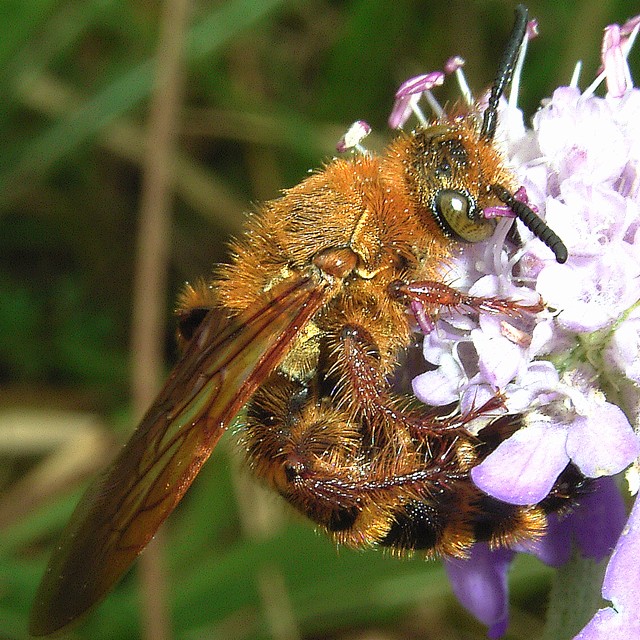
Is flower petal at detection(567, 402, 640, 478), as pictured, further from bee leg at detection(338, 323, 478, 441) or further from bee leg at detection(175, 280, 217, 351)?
bee leg at detection(175, 280, 217, 351)

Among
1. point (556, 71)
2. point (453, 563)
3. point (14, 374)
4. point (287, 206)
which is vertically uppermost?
point (556, 71)

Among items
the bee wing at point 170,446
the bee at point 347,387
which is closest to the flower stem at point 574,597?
the bee at point 347,387

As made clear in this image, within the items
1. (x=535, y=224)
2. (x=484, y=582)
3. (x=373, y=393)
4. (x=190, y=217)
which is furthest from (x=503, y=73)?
(x=190, y=217)

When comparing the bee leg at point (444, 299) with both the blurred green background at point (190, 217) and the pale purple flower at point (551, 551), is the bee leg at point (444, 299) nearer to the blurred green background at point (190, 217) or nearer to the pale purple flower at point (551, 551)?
the pale purple flower at point (551, 551)

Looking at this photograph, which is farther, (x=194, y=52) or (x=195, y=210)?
(x=195, y=210)

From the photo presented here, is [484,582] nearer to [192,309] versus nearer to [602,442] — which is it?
[602,442]

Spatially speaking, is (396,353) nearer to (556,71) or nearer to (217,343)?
(217,343)

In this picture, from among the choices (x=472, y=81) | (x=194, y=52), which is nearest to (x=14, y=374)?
(x=194, y=52)
